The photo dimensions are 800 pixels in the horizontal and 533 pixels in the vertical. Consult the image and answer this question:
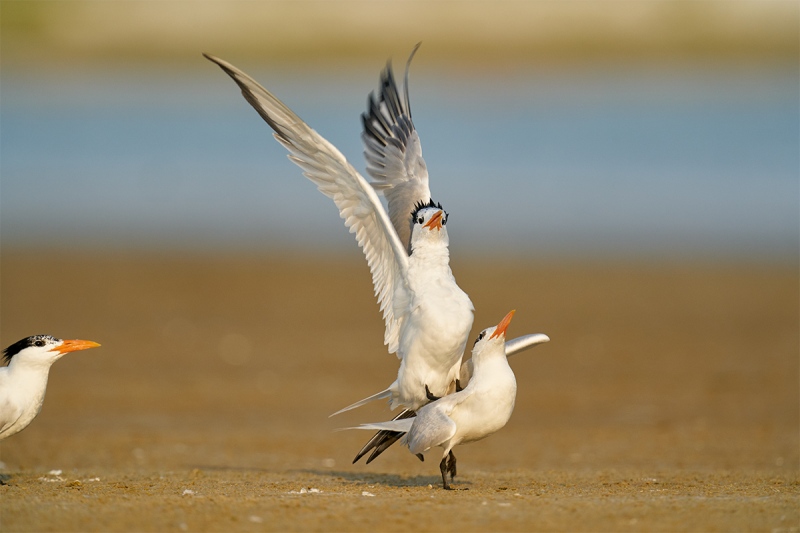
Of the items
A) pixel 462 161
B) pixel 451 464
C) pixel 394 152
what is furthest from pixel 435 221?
pixel 462 161

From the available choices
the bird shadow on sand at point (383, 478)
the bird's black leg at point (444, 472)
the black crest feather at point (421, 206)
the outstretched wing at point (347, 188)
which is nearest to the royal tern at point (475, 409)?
the bird's black leg at point (444, 472)

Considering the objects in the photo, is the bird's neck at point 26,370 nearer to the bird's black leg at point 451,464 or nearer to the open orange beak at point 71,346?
the open orange beak at point 71,346

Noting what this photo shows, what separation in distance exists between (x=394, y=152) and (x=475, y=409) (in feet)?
9.51

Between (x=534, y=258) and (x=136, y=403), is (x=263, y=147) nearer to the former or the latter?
(x=534, y=258)

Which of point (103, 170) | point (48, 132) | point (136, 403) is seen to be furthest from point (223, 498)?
point (48, 132)

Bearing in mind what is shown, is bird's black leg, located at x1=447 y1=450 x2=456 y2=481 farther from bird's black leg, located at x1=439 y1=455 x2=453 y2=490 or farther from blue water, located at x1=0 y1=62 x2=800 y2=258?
blue water, located at x1=0 y1=62 x2=800 y2=258

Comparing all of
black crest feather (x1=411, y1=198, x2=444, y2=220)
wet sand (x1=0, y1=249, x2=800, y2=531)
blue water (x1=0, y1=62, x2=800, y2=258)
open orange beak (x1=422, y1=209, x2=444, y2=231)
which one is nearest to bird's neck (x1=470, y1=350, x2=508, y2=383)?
wet sand (x1=0, y1=249, x2=800, y2=531)

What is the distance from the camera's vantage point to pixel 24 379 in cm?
802

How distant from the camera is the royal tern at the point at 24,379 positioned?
7902 millimetres

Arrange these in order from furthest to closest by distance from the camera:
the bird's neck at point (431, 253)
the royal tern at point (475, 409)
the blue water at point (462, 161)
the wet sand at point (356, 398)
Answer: the blue water at point (462, 161)
the bird's neck at point (431, 253)
the royal tern at point (475, 409)
the wet sand at point (356, 398)

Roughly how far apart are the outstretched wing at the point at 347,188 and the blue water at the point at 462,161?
1291 cm

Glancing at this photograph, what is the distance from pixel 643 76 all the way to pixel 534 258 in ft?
69.7

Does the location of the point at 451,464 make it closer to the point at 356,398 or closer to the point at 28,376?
the point at 28,376

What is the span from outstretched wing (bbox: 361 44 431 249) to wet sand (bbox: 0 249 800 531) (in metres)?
2.38
